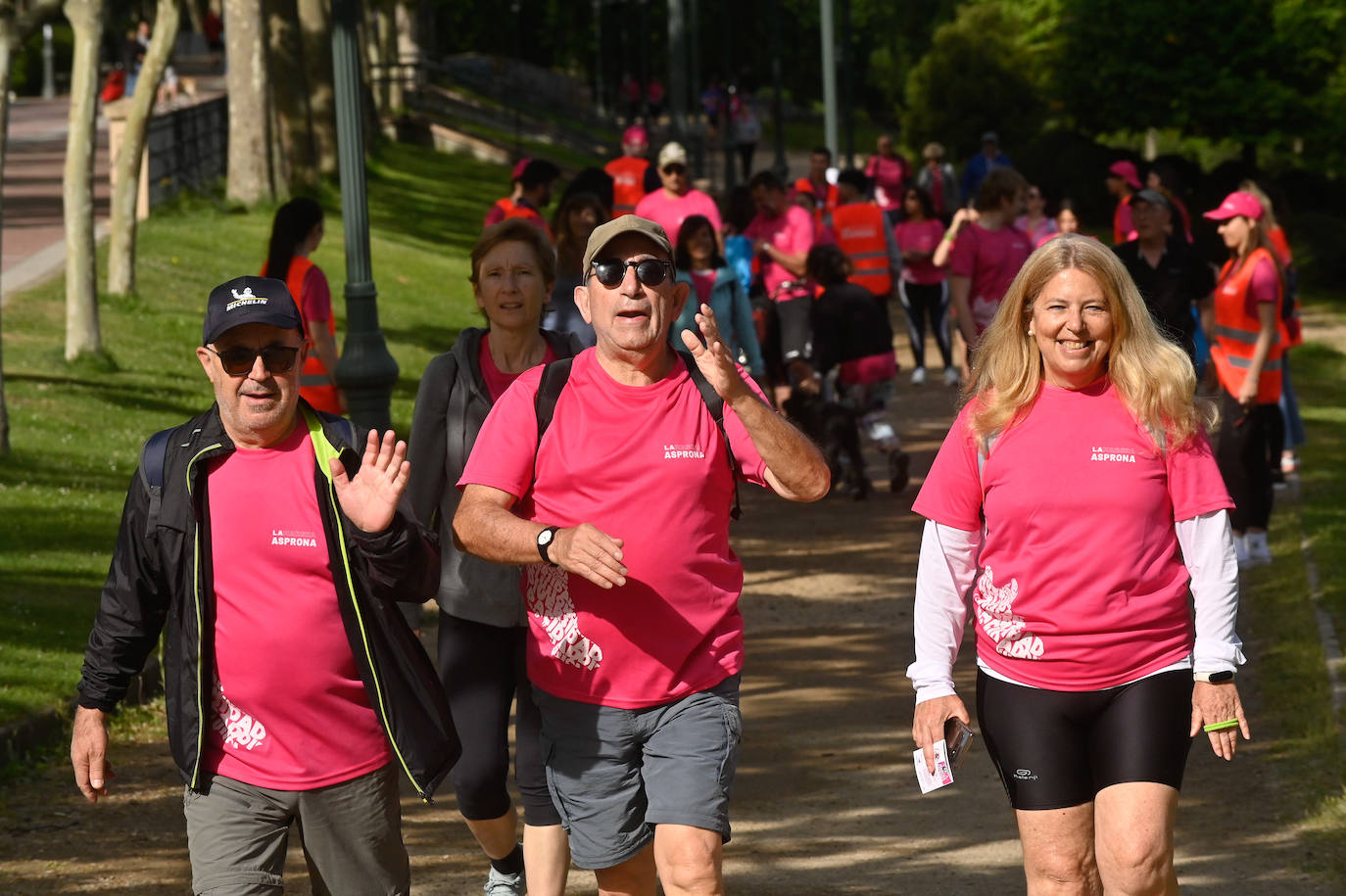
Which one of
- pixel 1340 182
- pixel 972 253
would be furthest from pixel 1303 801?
pixel 1340 182

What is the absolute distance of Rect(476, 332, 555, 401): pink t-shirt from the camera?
18.4 ft

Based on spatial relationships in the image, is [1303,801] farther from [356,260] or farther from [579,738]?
[356,260]

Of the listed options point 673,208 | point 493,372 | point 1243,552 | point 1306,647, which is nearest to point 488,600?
point 493,372

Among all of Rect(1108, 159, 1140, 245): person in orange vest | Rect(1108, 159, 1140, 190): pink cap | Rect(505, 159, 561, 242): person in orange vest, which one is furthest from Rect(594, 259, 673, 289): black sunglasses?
Rect(1108, 159, 1140, 190): pink cap

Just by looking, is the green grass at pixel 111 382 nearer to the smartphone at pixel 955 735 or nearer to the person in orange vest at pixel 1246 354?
the smartphone at pixel 955 735

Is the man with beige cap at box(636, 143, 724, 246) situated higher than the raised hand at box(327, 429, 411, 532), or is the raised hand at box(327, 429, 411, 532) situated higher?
the man with beige cap at box(636, 143, 724, 246)

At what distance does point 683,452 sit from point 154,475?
3.97 feet

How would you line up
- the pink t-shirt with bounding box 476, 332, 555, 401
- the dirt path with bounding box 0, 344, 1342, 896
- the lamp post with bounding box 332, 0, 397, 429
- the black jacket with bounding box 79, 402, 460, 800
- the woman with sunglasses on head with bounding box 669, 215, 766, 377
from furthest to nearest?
the woman with sunglasses on head with bounding box 669, 215, 766, 377 → the lamp post with bounding box 332, 0, 397, 429 → the dirt path with bounding box 0, 344, 1342, 896 → the pink t-shirt with bounding box 476, 332, 555, 401 → the black jacket with bounding box 79, 402, 460, 800

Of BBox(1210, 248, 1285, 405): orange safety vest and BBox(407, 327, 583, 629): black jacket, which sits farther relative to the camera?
BBox(1210, 248, 1285, 405): orange safety vest

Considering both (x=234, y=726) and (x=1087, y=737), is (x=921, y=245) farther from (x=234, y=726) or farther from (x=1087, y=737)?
(x=234, y=726)

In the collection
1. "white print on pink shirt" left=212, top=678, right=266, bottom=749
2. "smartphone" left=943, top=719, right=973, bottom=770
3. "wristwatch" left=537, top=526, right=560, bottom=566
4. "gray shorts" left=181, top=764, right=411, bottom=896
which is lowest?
"gray shorts" left=181, top=764, right=411, bottom=896

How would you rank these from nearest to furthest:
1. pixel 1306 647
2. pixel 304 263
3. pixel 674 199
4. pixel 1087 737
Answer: pixel 1087 737, pixel 1306 647, pixel 304 263, pixel 674 199

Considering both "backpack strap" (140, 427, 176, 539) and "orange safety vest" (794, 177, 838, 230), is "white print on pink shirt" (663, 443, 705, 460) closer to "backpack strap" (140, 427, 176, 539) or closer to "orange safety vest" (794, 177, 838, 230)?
"backpack strap" (140, 427, 176, 539)

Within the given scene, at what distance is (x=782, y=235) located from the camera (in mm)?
15188
